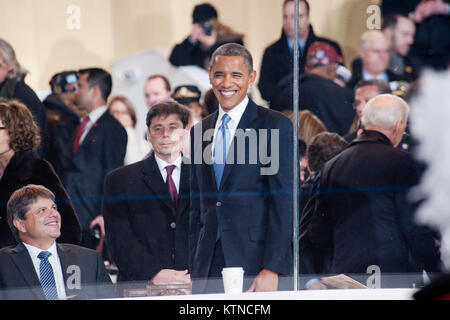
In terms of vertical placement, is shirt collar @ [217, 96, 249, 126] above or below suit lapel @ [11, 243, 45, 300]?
above

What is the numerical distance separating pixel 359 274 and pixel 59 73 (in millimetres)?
1608

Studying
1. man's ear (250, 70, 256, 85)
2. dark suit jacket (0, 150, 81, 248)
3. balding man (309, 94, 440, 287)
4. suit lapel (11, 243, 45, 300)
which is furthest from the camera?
balding man (309, 94, 440, 287)

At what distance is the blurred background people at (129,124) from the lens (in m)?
3.16

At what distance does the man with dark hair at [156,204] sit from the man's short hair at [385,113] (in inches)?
34.8

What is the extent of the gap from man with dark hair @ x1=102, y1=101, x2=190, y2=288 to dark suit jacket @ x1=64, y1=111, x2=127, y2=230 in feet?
0.15

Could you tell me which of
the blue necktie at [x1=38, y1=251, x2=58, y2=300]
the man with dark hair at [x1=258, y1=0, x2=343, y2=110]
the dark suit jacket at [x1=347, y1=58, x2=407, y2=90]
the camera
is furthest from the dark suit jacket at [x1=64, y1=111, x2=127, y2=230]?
the dark suit jacket at [x1=347, y1=58, x2=407, y2=90]

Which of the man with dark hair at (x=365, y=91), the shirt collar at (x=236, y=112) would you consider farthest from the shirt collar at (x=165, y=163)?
the man with dark hair at (x=365, y=91)

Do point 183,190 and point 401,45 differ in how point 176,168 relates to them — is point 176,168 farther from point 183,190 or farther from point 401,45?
point 401,45

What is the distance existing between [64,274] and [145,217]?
0.42m

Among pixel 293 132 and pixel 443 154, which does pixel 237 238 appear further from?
pixel 443 154

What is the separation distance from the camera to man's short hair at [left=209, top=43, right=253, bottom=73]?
3164mm

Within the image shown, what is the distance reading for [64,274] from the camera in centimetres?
300

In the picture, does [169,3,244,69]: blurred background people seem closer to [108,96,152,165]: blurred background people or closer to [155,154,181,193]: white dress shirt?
[108,96,152,165]: blurred background people

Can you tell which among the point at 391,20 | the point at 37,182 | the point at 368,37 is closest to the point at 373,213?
the point at 368,37
